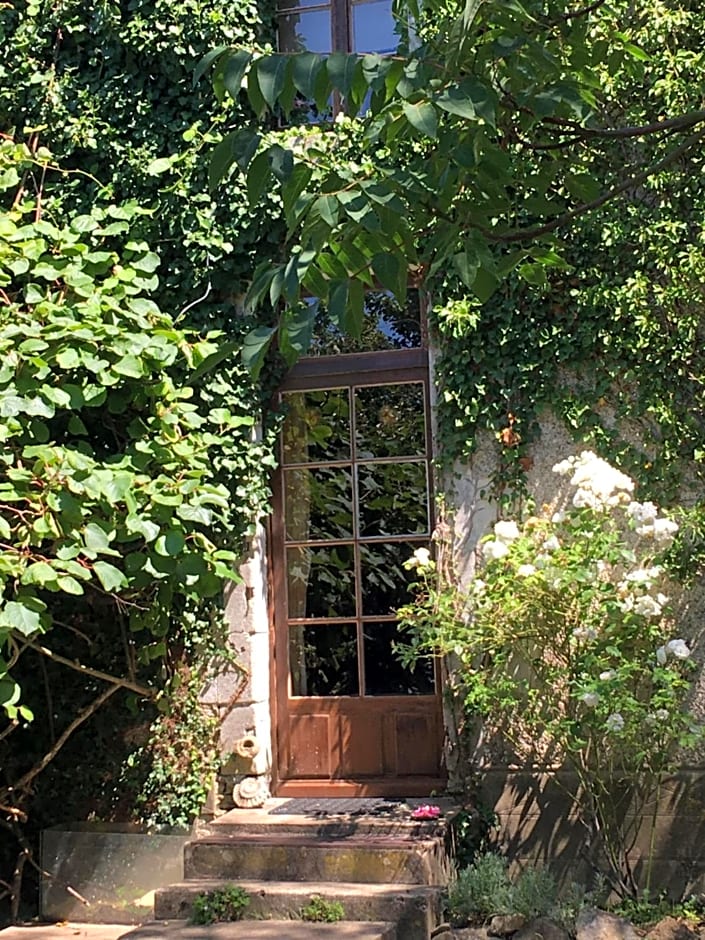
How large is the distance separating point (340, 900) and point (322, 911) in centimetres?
9

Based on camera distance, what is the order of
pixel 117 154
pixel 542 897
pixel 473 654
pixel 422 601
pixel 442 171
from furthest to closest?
pixel 117 154 < pixel 422 601 < pixel 473 654 < pixel 542 897 < pixel 442 171

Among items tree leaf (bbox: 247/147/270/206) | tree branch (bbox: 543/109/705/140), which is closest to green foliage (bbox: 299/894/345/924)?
tree branch (bbox: 543/109/705/140)

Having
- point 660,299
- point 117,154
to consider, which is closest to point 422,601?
point 660,299

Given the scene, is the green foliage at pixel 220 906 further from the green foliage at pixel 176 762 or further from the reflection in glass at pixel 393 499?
the reflection in glass at pixel 393 499

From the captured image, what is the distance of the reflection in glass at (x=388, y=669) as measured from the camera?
19.9 ft

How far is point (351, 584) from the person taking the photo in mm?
6227

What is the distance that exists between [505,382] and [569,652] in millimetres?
1375

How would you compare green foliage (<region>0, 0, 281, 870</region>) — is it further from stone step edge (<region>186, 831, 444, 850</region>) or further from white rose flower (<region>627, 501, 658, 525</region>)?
white rose flower (<region>627, 501, 658, 525</region>)

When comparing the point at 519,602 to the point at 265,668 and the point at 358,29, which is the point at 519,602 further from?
the point at 358,29

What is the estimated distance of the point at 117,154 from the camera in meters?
6.30

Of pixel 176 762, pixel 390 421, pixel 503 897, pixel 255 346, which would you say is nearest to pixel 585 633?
pixel 503 897

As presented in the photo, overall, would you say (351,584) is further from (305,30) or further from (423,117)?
(423,117)

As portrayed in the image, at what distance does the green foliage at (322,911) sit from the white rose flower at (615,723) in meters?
1.35

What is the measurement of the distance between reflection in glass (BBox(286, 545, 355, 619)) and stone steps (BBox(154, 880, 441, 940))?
1.50 m
